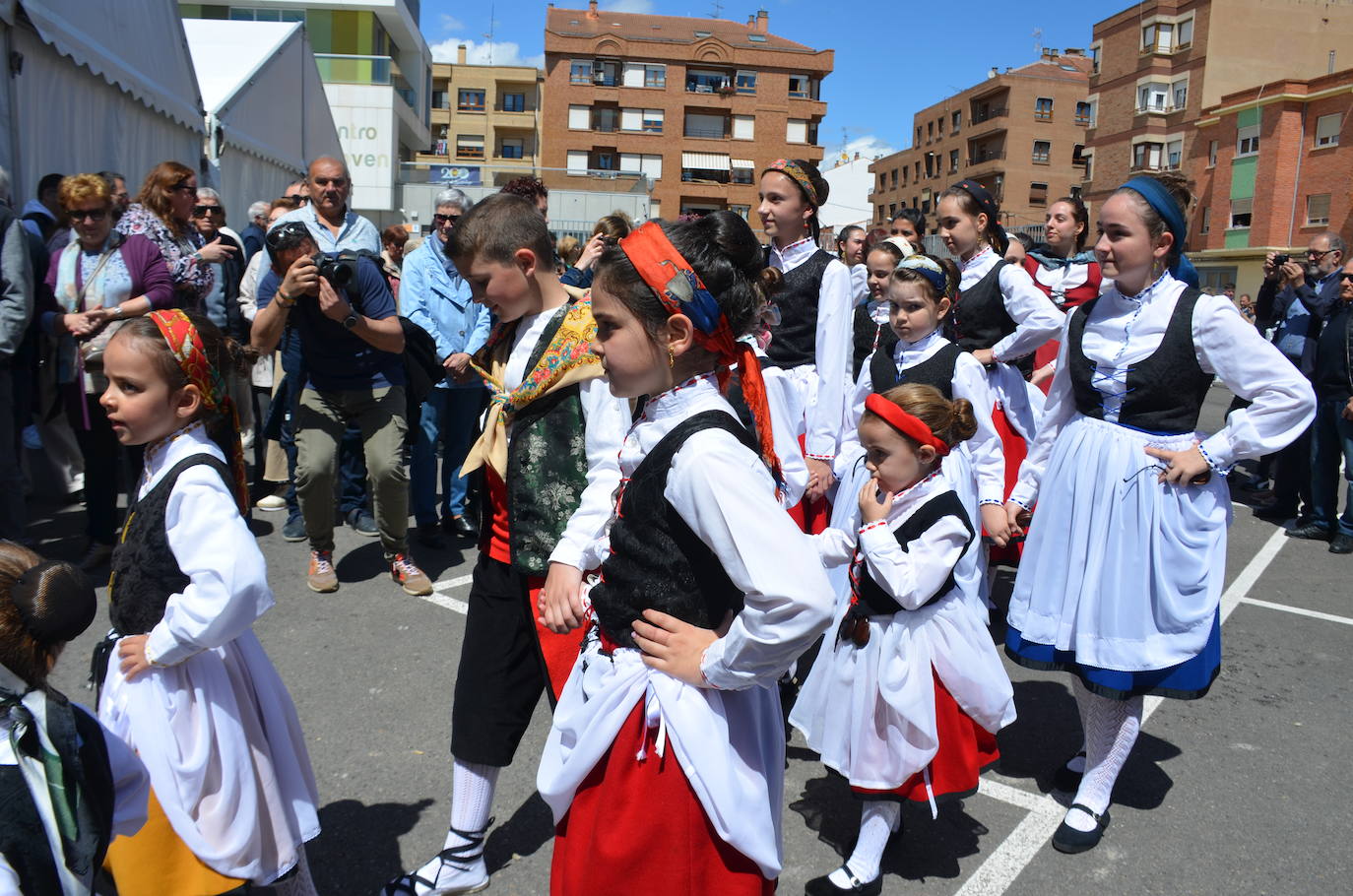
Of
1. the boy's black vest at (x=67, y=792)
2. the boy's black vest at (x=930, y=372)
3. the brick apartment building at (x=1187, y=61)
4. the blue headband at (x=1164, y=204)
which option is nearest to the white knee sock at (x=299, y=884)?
the boy's black vest at (x=67, y=792)

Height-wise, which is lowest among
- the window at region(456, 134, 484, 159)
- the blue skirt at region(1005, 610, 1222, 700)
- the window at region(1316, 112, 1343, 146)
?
the blue skirt at region(1005, 610, 1222, 700)

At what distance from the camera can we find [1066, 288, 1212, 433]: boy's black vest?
321cm

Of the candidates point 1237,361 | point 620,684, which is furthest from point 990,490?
point 620,684

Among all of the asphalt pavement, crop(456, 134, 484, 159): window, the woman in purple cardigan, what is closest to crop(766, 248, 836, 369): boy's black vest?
the asphalt pavement

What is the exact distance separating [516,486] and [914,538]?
1244 mm

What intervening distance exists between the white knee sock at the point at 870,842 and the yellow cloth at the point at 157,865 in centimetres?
176

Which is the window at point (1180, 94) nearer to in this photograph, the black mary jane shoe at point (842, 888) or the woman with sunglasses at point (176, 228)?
the woman with sunglasses at point (176, 228)

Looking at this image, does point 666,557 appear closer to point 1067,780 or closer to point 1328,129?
point 1067,780

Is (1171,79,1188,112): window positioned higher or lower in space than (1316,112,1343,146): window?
higher

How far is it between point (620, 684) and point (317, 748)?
7.56 feet

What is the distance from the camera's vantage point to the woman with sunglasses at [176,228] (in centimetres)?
617

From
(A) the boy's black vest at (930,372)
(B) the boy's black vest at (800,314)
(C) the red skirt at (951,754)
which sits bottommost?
(C) the red skirt at (951,754)

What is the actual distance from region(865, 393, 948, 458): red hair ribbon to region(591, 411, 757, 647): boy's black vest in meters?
1.15

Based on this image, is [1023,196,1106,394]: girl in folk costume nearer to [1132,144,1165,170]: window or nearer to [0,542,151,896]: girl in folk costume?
[0,542,151,896]: girl in folk costume
